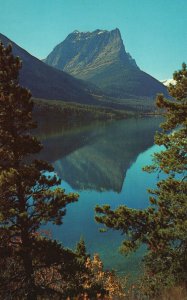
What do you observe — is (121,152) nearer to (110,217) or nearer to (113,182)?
(113,182)

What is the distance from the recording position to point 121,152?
144625mm

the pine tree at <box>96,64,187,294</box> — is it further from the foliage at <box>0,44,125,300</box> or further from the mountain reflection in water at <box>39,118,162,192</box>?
the mountain reflection in water at <box>39,118,162,192</box>

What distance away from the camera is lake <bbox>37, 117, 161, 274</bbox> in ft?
156

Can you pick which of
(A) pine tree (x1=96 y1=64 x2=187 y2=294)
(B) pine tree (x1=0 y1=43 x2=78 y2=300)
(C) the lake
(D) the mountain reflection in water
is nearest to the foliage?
(B) pine tree (x1=0 y1=43 x2=78 y2=300)

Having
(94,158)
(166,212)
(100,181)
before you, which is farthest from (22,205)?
(94,158)

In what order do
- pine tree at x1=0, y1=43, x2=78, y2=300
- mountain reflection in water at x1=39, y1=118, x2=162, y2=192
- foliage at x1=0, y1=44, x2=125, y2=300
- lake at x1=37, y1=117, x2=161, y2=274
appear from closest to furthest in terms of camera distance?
foliage at x1=0, y1=44, x2=125, y2=300 → pine tree at x1=0, y1=43, x2=78, y2=300 → lake at x1=37, y1=117, x2=161, y2=274 → mountain reflection in water at x1=39, y1=118, x2=162, y2=192

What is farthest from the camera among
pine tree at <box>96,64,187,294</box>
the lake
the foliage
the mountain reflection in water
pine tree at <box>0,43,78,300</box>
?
the mountain reflection in water

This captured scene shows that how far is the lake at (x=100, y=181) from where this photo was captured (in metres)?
47.6

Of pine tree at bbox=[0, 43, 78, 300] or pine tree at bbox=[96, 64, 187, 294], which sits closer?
pine tree at bbox=[0, 43, 78, 300]

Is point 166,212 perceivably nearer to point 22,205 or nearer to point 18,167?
point 22,205

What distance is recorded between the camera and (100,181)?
97062mm

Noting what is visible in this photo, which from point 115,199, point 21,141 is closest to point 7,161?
point 21,141

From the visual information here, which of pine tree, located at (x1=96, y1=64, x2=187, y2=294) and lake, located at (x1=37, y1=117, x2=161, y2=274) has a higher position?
lake, located at (x1=37, y1=117, x2=161, y2=274)

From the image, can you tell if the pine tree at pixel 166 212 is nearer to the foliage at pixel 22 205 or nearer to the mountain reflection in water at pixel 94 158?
the foliage at pixel 22 205
